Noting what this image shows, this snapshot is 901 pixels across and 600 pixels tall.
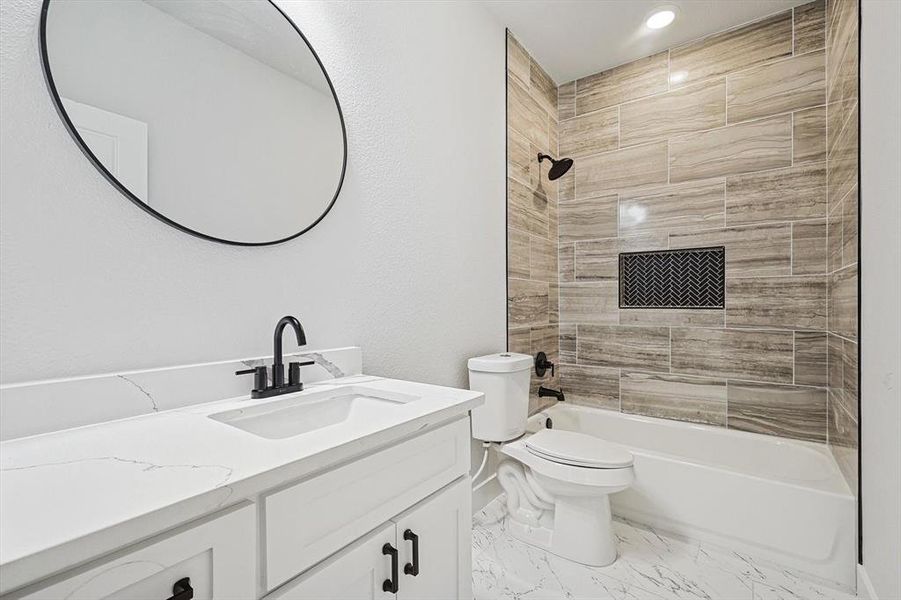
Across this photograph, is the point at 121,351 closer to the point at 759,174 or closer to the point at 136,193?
the point at 136,193

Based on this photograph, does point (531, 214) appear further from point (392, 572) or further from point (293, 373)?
point (392, 572)

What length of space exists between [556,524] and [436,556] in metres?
1.00

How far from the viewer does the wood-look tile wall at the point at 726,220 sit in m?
2.13

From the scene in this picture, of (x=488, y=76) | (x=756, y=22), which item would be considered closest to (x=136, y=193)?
(x=488, y=76)

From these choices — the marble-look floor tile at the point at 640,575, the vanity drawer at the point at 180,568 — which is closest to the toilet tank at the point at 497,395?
the marble-look floor tile at the point at 640,575

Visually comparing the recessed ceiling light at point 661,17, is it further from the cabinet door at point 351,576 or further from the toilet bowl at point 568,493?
the cabinet door at point 351,576

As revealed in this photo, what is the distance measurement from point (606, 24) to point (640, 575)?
2664mm

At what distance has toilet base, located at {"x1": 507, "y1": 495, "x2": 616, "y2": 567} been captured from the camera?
1.75m

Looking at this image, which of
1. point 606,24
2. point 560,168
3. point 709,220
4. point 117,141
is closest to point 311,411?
point 117,141

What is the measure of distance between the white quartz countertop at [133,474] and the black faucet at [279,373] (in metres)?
0.12

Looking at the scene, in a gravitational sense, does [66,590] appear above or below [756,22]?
below

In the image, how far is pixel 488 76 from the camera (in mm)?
2227

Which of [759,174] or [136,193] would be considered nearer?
[136,193]

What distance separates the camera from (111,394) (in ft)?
2.97
